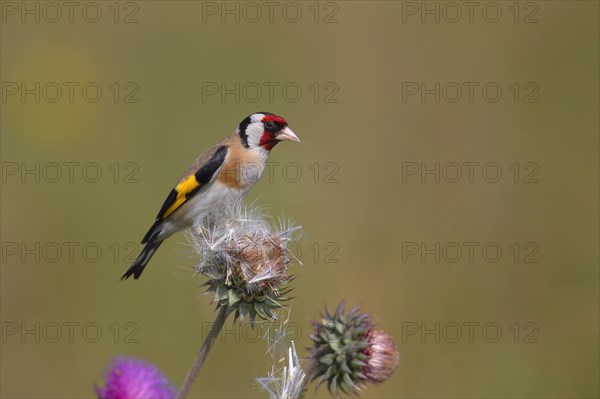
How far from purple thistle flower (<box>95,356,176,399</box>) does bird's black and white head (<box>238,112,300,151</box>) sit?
3259 mm

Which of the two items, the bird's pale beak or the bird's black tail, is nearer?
the bird's black tail

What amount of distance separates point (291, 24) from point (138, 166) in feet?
8.31

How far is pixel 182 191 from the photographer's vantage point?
5699mm

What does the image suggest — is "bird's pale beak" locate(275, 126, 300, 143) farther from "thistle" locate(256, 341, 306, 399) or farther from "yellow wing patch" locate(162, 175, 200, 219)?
"thistle" locate(256, 341, 306, 399)

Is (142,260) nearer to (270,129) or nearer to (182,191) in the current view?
(182,191)

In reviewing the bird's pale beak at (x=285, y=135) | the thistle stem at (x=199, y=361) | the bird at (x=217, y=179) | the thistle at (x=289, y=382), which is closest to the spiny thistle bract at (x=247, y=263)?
the thistle stem at (x=199, y=361)

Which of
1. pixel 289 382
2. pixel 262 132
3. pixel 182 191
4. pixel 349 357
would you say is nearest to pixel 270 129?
pixel 262 132

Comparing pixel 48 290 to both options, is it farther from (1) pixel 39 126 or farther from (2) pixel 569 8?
(2) pixel 569 8

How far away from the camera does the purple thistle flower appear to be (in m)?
2.65

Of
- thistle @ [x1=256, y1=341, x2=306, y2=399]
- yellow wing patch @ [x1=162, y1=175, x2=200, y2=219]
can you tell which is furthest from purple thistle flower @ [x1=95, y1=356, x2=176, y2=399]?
yellow wing patch @ [x1=162, y1=175, x2=200, y2=219]

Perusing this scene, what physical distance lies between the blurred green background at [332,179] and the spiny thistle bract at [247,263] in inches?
119

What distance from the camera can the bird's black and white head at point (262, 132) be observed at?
5.93 meters

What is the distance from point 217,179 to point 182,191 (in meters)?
0.23

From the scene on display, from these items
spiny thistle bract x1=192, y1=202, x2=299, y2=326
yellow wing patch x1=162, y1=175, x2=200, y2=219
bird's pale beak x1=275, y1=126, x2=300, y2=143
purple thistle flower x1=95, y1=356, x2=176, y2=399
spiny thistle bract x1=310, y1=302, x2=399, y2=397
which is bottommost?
purple thistle flower x1=95, y1=356, x2=176, y2=399
